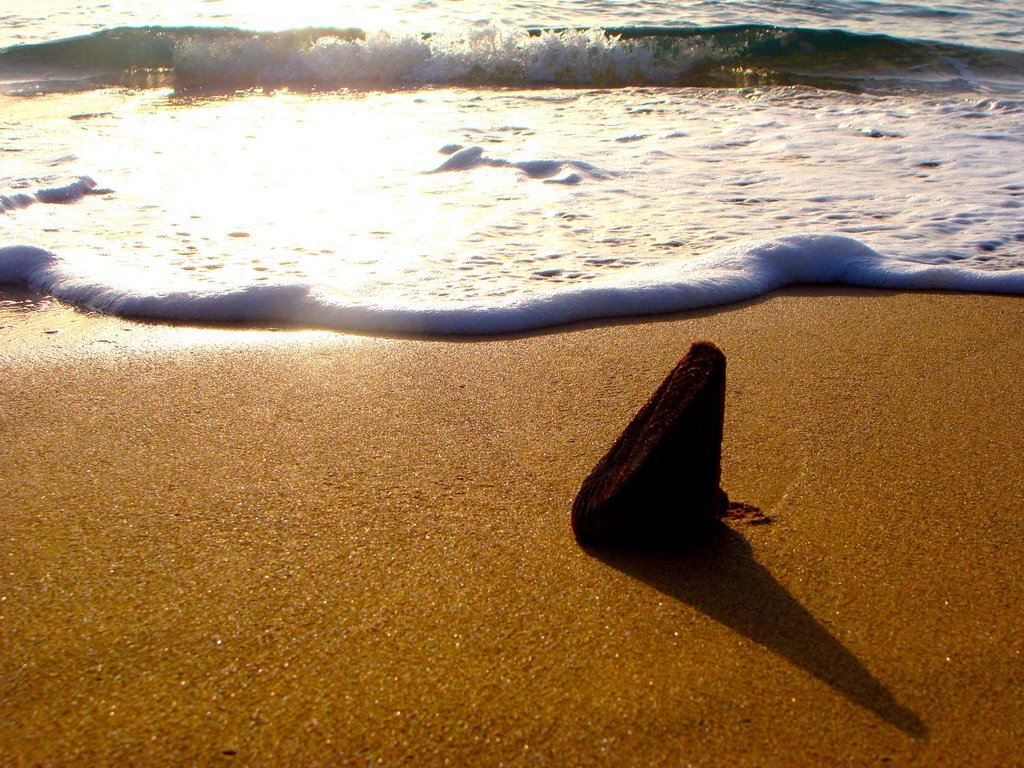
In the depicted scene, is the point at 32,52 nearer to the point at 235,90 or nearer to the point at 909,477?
the point at 235,90

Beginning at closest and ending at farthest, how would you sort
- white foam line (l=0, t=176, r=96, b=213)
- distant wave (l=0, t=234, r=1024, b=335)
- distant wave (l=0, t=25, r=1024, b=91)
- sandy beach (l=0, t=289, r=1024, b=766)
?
sandy beach (l=0, t=289, r=1024, b=766) → distant wave (l=0, t=234, r=1024, b=335) → white foam line (l=0, t=176, r=96, b=213) → distant wave (l=0, t=25, r=1024, b=91)

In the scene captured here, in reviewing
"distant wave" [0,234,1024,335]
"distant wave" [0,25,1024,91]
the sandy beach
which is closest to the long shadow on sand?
the sandy beach

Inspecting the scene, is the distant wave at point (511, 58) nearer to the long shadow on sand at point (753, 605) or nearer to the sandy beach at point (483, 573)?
the sandy beach at point (483, 573)

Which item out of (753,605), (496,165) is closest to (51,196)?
(496,165)

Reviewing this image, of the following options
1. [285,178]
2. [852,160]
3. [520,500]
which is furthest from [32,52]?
[520,500]

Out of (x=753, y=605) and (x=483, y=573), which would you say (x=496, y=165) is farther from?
(x=753, y=605)

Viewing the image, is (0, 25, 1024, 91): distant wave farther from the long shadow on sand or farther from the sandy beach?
the long shadow on sand
